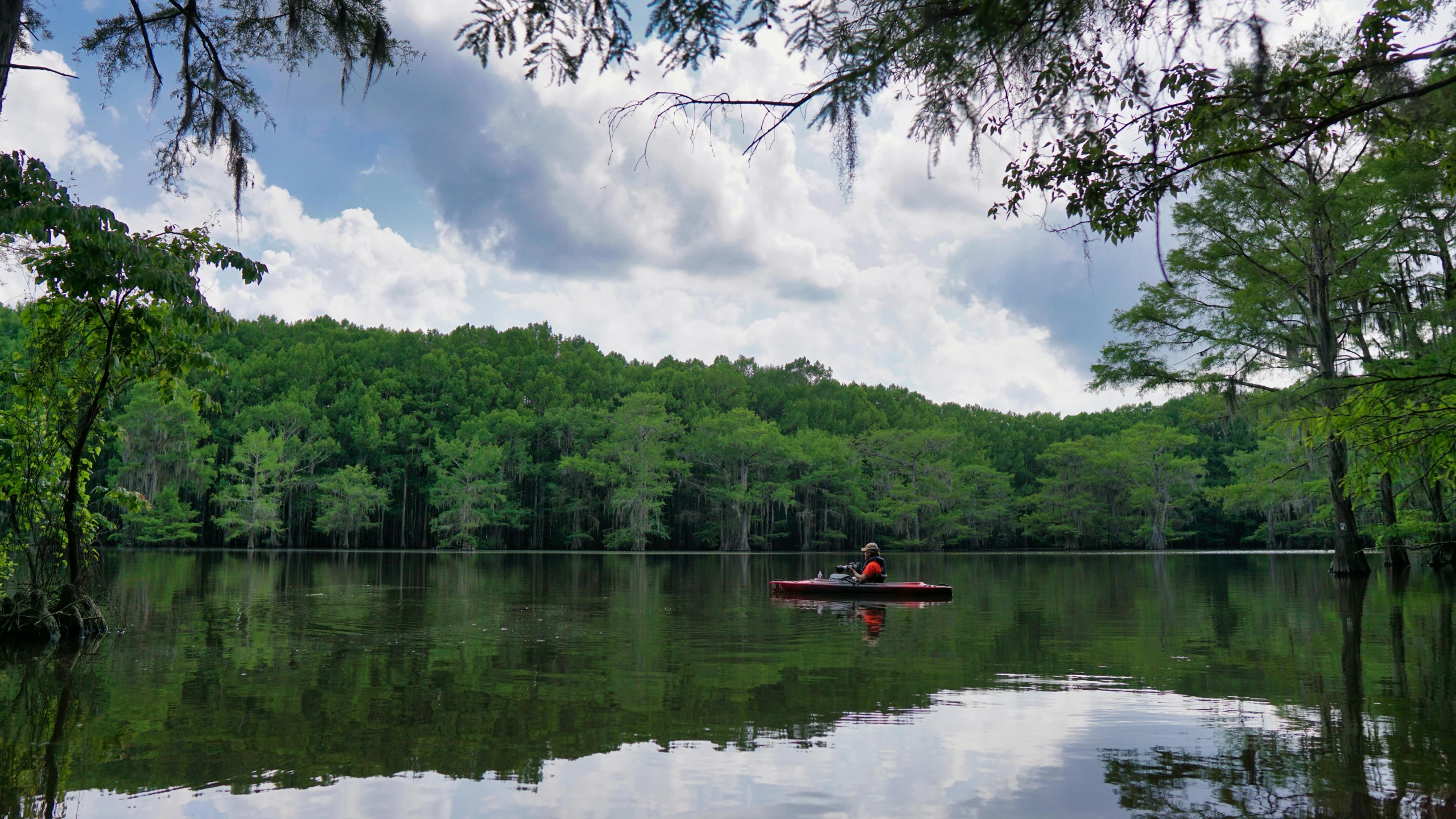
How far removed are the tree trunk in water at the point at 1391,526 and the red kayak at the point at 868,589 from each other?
13.4 metres

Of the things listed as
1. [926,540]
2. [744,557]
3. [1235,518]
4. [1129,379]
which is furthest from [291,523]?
[1235,518]

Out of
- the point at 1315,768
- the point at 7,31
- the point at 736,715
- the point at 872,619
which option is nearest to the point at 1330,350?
the point at 872,619

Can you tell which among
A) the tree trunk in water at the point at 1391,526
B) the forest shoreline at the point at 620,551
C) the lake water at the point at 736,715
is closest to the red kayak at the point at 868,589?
the lake water at the point at 736,715

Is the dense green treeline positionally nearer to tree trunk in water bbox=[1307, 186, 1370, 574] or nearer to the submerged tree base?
tree trunk in water bbox=[1307, 186, 1370, 574]

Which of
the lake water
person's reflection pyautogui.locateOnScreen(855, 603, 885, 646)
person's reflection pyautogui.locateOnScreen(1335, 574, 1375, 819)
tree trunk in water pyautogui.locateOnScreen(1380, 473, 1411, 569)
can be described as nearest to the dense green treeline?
tree trunk in water pyautogui.locateOnScreen(1380, 473, 1411, 569)

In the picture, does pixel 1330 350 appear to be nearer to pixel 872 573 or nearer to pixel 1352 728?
pixel 872 573

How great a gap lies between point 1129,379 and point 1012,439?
60.3 metres

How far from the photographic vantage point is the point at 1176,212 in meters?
22.6

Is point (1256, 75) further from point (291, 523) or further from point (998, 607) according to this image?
point (291, 523)

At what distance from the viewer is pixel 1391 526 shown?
23156 mm

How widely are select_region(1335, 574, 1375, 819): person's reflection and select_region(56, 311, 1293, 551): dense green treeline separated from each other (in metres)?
47.1

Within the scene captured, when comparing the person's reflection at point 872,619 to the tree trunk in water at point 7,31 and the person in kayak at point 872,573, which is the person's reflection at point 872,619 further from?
the tree trunk in water at point 7,31

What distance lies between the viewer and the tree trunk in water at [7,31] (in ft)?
17.5

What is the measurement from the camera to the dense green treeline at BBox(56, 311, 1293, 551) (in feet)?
181
